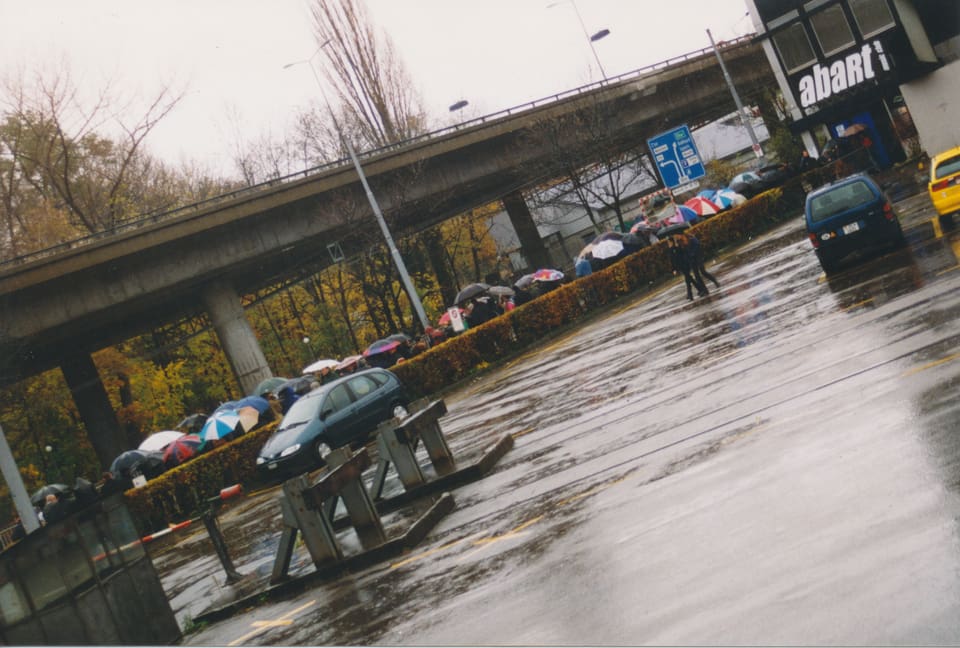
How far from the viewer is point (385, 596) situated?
9.46m

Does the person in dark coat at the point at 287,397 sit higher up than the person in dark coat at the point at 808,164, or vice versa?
the person in dark coat at the point at 808,164

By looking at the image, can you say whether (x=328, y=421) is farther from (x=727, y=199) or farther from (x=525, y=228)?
(x=525, y=228)

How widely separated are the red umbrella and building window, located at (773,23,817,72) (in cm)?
2781

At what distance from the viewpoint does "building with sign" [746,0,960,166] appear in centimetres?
3603

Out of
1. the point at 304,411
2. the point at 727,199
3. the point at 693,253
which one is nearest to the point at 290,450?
the point at 304,411

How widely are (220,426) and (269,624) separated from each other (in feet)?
63.2

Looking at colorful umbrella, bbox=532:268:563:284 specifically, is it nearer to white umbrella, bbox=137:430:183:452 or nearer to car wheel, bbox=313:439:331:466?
white umbrella, bbox=137:430:183:452

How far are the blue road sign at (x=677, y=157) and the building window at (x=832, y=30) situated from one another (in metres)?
12.1

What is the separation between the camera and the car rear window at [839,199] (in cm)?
2098

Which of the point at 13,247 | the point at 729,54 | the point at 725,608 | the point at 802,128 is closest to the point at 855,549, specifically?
the point at 725,608

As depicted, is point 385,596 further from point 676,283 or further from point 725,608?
point 676,283

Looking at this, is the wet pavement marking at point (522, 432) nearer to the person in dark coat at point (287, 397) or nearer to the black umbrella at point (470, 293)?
the person in dark coat at point (287, 397)

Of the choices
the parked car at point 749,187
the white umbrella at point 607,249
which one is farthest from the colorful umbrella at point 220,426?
the parked car at point 749,187

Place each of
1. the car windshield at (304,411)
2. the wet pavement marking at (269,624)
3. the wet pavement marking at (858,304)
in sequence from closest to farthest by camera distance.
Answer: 1. the wet pavement marking at (269,624)
2. the wet pavement marking at (858,304)
3. the car windshield at (304,411)
